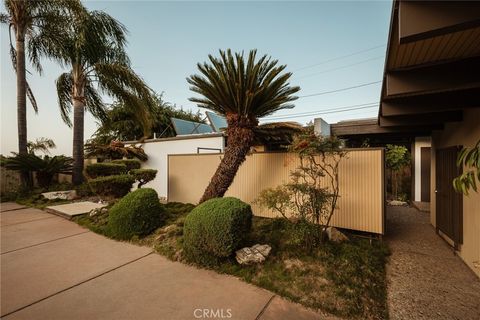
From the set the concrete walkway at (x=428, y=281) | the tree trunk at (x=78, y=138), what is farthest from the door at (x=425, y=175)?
the tree trunk at (x=78, y=138)

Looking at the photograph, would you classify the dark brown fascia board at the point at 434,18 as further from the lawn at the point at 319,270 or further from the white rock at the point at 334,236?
the white rock at the point at 334,236

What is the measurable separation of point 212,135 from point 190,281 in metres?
6.93

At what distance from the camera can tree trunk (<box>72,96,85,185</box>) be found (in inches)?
374

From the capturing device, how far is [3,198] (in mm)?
9297

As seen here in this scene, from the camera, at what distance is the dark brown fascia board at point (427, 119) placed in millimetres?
4367

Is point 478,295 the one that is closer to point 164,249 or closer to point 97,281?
point 164,249

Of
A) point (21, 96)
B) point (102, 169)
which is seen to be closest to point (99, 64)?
point (21, 96)

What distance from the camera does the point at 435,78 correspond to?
3.00m

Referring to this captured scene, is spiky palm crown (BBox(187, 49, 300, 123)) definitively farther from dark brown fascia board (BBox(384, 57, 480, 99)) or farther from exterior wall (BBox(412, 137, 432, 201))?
exterior wall (BBox(412, 137, 432, 201))

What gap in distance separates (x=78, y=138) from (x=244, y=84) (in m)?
8.53

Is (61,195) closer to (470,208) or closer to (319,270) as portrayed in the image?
(319,270)

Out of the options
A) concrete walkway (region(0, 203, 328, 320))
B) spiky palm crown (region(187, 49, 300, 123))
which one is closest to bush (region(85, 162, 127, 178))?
concrete walkway (region(0, 203, 328, 320))

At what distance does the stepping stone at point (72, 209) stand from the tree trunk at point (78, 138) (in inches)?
101

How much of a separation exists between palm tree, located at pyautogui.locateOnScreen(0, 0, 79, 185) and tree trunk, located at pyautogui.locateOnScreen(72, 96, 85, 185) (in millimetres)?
2269
